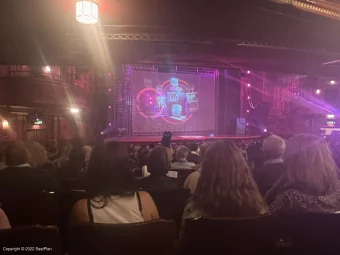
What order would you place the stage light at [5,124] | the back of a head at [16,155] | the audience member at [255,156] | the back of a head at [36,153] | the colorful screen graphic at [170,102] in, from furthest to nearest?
the colorful screen graphic at [170,102] → the stage light at [5,124] → the audience member at [255,156] → the back of a head at [36,153] → the back of a head at [16,155]

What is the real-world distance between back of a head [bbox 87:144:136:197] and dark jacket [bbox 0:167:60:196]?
1.01 metres

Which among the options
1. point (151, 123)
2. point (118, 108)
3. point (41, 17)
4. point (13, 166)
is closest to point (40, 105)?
point (118, 108)

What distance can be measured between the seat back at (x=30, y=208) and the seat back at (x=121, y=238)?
0.95 metres

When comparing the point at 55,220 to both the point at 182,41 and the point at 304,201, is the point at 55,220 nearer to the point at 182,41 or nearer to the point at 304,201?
the point at 304,201

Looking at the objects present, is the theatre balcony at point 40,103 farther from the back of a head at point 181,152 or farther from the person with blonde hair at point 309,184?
the person with blonde hair at point 309,184

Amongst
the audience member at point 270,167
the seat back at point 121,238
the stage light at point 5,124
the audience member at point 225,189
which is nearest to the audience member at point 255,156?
the audience member at point 270,167

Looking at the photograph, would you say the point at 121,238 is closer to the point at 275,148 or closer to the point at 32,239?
the point at 32,239

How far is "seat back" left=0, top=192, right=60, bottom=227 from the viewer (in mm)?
2227

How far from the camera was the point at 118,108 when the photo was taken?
12781mm

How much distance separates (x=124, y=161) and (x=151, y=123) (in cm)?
1139

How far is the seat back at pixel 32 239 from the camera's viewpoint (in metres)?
1.46

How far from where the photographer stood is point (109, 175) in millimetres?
1834

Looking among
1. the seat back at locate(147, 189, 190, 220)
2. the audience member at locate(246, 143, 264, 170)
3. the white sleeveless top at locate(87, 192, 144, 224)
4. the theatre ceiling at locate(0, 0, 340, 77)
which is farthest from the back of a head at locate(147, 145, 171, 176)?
the audience member at locate(246, 143, 264, 170)

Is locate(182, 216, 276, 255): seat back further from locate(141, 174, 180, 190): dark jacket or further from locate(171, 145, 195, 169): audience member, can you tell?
locate(171, 145, 195, 169): audience member
